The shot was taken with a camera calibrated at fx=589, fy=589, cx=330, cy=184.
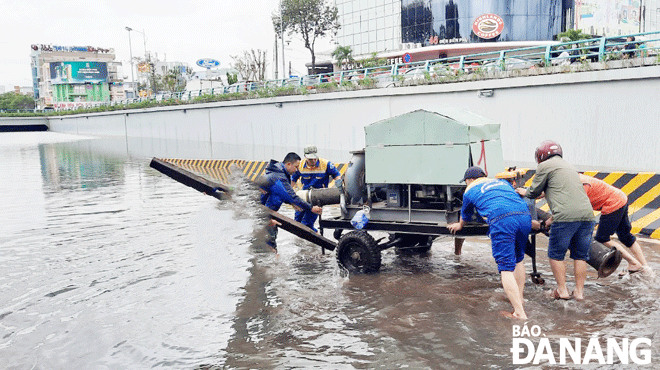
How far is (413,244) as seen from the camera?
350 inches

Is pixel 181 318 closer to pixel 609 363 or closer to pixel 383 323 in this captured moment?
pixel 383 323

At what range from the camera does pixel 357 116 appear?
28594 millimetres

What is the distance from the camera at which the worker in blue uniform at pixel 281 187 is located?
29.0 ft

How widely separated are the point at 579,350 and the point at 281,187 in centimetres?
489

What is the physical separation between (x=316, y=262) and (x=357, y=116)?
2020 cm

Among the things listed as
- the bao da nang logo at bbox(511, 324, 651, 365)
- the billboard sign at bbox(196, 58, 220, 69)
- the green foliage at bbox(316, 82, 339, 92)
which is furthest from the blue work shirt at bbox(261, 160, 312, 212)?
the billboard sign at bbox(196, 58, 220, 69)

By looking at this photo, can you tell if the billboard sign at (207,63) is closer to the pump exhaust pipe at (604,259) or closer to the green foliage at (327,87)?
the green foliage at (327,87)

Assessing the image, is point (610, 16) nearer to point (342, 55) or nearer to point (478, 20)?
point (478, 20)

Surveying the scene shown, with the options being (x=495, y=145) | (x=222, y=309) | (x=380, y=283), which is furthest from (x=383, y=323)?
(x=495, y=145)

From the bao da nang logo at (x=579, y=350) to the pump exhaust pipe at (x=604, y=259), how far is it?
4.97 ft

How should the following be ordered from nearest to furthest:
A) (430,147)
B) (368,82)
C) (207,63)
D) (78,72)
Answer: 1. (430,147)
2. (368,82)
3. (207,63)
4. (78,72)

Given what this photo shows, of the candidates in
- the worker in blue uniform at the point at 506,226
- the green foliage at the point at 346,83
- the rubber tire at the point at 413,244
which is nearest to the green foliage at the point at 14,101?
the green foliage at the point at 346,83

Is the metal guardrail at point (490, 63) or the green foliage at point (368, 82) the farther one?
the green foliage at point (368, 82)

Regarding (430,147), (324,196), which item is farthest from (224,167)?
(430,147)
